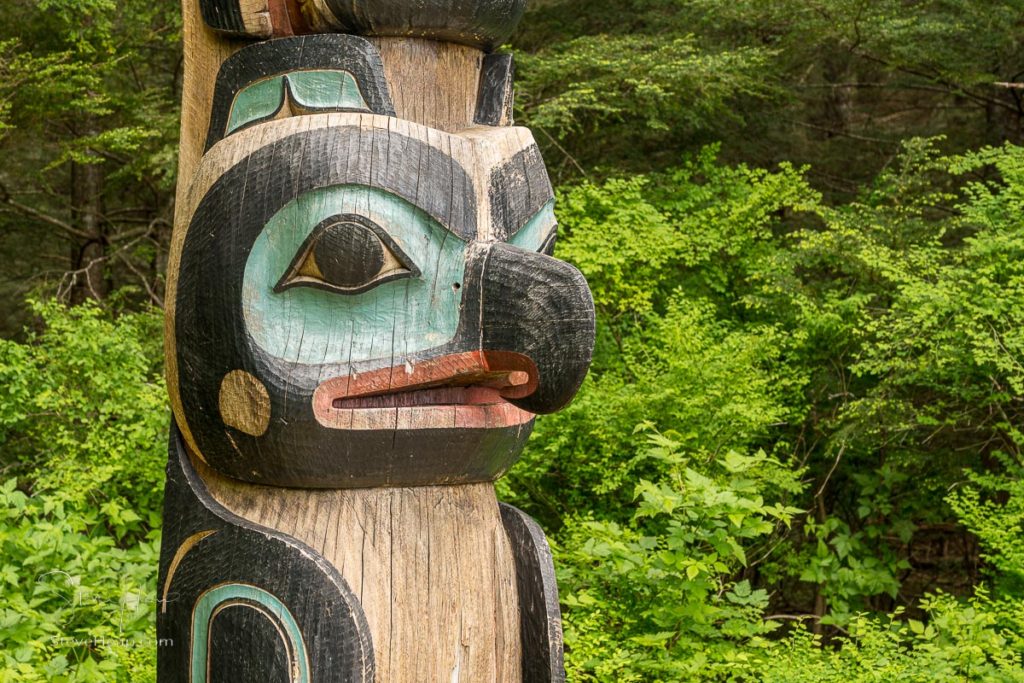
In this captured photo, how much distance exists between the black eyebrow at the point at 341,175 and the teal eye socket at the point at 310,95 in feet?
0.44

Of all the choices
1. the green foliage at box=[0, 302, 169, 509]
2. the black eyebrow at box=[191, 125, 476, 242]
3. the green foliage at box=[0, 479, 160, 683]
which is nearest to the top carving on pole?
the black eyebrow at box=[191, 125, 476, 242]

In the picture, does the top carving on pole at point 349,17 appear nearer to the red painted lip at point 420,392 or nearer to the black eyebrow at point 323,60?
the black eyebrow at point 323,60

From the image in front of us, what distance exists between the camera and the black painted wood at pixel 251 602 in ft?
8.88

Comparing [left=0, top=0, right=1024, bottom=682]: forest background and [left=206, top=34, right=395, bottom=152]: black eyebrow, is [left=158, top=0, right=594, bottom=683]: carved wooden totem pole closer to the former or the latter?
[left=206, top=34, right=395, bottom=152]: black eyebrow

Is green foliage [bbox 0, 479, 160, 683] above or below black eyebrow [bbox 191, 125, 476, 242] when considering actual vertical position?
below

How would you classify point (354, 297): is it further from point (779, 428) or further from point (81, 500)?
point (779, 428)

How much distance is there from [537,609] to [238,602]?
89 cm

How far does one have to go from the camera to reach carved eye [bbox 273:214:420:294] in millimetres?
2734

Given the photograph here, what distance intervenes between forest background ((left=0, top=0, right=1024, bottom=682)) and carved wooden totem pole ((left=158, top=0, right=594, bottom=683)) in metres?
1.83

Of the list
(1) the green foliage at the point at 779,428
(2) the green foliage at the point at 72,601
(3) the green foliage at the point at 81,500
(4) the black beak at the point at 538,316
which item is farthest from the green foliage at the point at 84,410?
(4) the black beak at the point at 538,316

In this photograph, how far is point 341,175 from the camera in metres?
2.74

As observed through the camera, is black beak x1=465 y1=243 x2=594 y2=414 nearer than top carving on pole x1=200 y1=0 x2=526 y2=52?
Yes

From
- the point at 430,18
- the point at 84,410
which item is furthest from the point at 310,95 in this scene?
the point at 84,410

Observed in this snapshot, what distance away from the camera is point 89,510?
6.21 metres
